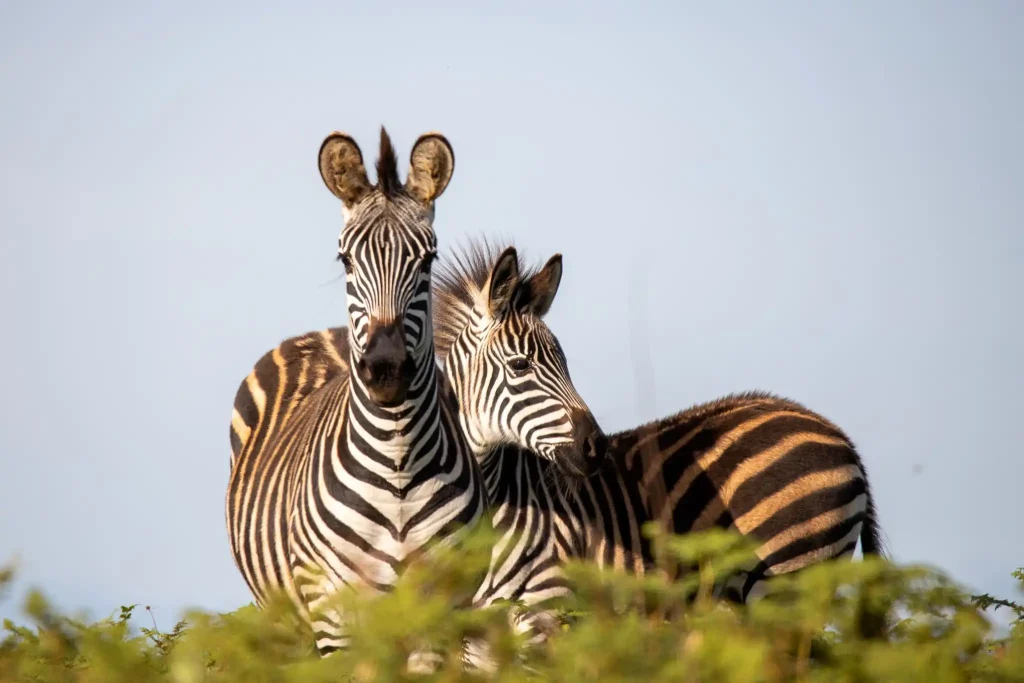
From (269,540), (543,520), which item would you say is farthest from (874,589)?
(543,520)

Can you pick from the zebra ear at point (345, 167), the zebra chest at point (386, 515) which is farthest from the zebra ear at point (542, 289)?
the zebra chest at point (386, 515)

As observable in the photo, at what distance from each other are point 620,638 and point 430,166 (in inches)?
174

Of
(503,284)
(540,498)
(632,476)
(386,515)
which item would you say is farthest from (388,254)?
(632,476)

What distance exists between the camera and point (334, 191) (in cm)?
643

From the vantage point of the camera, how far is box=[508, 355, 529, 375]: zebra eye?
8188 mm

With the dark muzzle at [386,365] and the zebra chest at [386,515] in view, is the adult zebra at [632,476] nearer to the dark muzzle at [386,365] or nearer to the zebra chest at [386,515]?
the zebra chest at [386,515]

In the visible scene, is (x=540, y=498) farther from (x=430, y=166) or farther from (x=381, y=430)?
(x=430, y=166)

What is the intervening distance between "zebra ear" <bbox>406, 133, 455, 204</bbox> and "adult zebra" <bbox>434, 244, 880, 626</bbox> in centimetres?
178

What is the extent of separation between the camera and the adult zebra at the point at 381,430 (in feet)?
19.0

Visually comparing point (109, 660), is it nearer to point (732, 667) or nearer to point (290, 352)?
point (732, 667)

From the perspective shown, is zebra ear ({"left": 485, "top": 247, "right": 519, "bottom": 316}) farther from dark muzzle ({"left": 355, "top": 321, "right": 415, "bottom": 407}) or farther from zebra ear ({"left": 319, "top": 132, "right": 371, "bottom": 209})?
dark muzzle ({"left": 355, "top": 321, "right": 415, "bottom": 407})

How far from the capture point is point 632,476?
879cm

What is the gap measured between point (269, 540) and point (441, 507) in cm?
159

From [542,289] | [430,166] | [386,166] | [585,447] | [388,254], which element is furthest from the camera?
[542,289]
